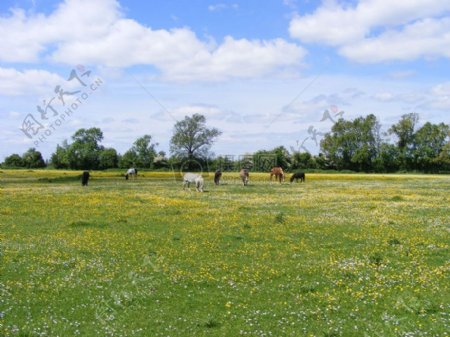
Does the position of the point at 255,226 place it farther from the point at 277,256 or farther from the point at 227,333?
the point at 227,333

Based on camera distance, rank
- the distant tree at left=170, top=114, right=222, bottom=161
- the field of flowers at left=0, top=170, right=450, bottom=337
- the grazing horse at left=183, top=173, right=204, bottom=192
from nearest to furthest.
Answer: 1. the field of flowers at left=0, top=170, right=450, bottom=337
2. the grazing horse at left=183, top=173, right=204, bottom=192
3. the distant tree at left=170, top=114, right=222, bottom=161

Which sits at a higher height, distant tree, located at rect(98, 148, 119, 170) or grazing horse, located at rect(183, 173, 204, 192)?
distant tree, located at rect(98, 148, 119, 170)

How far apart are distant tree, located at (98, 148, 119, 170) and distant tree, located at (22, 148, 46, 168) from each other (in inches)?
797

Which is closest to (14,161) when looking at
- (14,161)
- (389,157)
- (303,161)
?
(14,161)

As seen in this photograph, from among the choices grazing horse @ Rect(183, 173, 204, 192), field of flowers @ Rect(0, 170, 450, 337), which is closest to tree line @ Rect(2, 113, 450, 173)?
grazing horse @ Rect(183, 173, 204, 192)

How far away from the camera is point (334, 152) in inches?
5536

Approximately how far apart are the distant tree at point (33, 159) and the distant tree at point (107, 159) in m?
20.2

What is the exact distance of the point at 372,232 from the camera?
2056cm

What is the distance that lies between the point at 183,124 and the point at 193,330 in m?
120

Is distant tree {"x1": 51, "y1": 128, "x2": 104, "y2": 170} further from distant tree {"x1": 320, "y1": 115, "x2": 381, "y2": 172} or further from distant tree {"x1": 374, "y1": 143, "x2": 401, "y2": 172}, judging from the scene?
distant tree {"x1": 374, "y1": 143, "x2": 401, "y2": 172}

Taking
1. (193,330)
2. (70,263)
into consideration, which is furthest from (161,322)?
(70,263)

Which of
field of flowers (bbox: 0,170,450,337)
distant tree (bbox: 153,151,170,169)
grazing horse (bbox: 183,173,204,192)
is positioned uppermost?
distant tree (bbox: 153,151,170,169)

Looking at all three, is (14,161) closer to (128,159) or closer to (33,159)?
(33,159)

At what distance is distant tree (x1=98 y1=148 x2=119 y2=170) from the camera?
443ft
